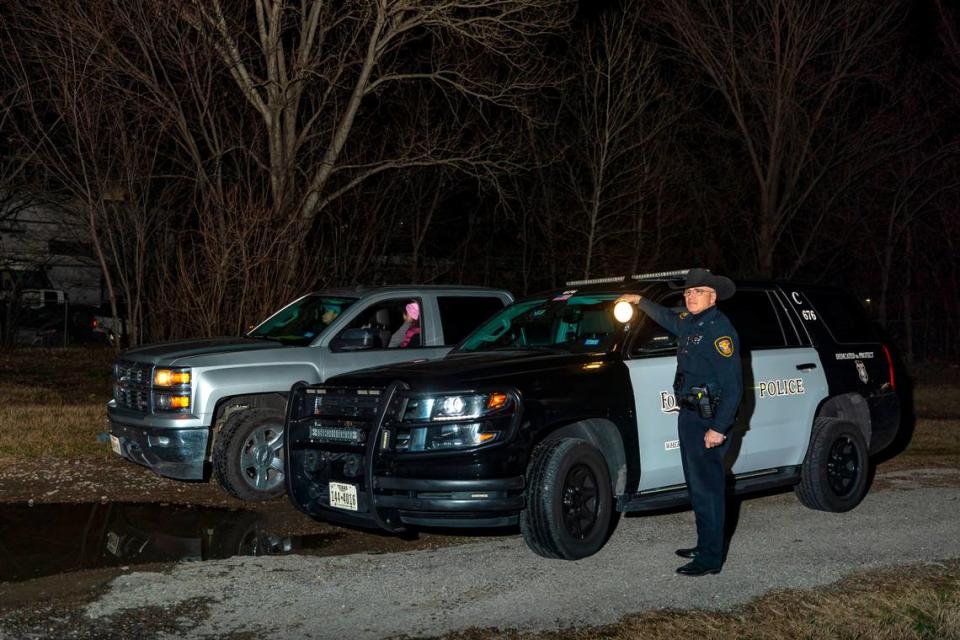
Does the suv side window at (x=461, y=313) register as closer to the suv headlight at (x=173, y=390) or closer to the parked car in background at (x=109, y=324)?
the suv headlight at (x=173, y=390)

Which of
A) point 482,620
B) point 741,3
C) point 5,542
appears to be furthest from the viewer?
point 741,3

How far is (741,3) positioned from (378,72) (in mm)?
9098

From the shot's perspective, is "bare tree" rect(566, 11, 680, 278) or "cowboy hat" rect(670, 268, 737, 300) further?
"bare tree" rect(566, 11, 680, 278)

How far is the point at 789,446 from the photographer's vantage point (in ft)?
26.6

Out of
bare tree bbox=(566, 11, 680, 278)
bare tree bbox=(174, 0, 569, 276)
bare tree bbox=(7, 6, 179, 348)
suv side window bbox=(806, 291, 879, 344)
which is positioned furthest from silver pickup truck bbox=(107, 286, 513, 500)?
bare tree bbox=(566, 11, 680, 278)

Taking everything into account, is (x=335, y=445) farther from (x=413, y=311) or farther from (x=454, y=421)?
(x=413, y=311)

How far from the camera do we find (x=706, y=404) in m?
6.29

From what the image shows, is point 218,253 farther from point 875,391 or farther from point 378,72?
point 875,391

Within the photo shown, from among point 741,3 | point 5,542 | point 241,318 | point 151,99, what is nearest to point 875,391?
point 5,542

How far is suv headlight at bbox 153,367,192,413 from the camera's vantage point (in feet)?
28.8

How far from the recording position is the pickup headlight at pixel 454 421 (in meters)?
6.45

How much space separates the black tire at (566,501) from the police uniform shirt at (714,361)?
742 millimetres

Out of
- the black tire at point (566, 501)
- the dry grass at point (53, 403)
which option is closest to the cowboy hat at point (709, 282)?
the black tire at point (566, 501)

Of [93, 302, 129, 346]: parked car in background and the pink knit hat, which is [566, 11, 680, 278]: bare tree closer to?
[93, 302, 129, 346]: parked car in background
